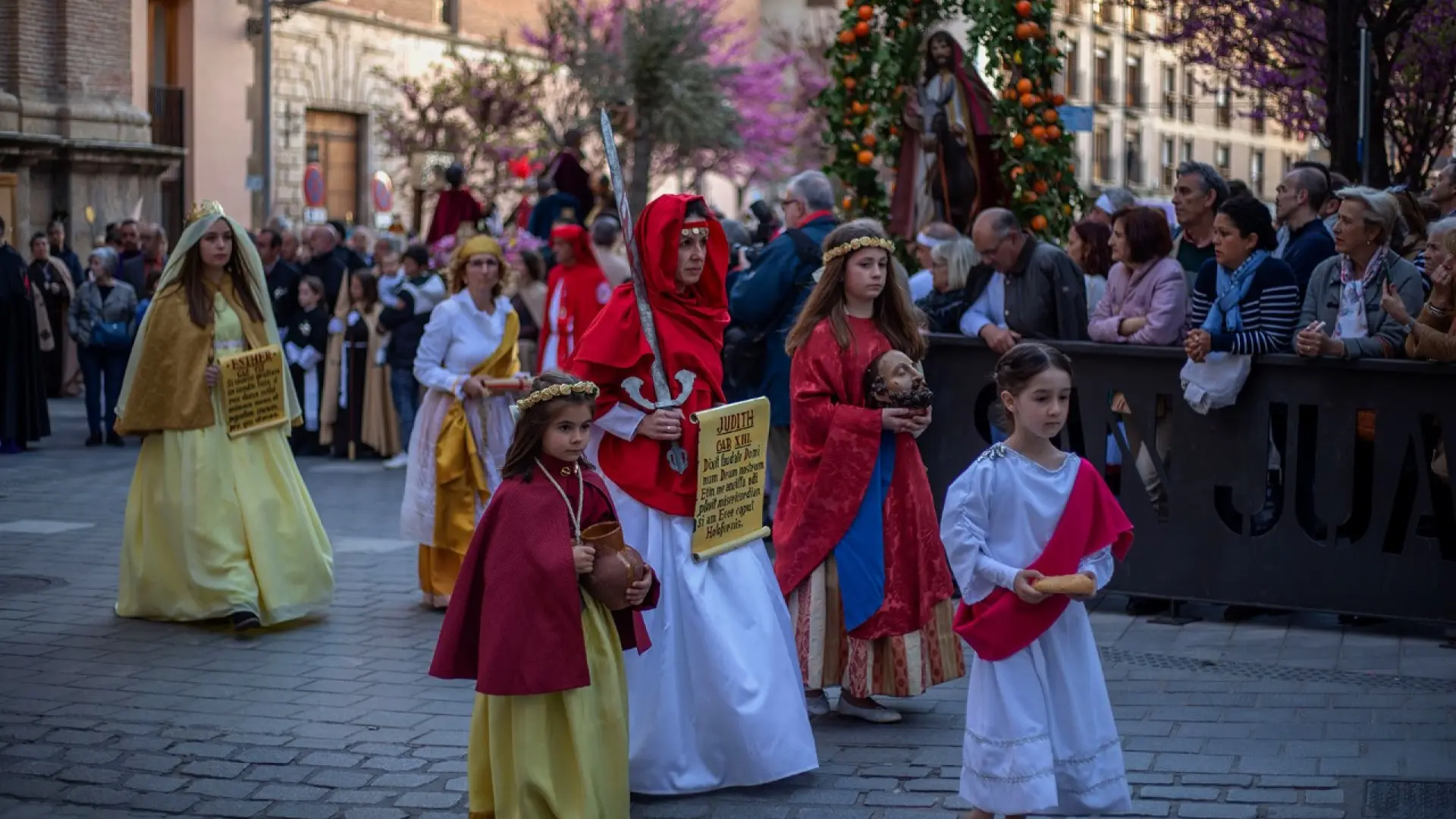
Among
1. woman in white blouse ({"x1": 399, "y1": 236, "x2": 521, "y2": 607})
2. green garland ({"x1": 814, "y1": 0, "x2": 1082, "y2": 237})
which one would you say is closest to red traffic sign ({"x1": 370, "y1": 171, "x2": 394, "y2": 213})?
green garland ({"x1": 814, "y1": 0, "x2": 1082, "y2": 237})

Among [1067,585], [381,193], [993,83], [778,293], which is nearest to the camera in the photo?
[1067,585]

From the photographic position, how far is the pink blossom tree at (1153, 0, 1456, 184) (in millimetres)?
12898

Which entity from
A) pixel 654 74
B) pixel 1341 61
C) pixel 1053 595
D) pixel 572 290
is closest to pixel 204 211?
pixel 572 290

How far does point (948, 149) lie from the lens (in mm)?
12383

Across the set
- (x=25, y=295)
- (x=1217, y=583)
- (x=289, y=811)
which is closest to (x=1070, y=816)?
(x=289, y=811)

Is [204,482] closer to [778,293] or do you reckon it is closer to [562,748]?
[778,293]

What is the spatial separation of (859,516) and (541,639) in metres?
1.95

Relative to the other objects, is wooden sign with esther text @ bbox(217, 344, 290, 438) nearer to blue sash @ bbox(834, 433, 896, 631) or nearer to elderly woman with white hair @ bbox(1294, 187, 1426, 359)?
blue sash @ bbox(834, 433, 896, 631)

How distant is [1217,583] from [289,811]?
4771 millimetres

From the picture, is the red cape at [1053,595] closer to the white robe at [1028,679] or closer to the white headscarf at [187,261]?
the white robe at [1028,679]

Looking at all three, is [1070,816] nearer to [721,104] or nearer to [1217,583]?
[1217,583]

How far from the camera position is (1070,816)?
578 centimetres

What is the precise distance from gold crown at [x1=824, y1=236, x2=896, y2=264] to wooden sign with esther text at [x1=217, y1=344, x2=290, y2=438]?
346cm

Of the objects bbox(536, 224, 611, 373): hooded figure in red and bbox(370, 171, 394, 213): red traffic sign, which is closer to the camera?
bbox(536, 224, 611, 373): hooded figure in red
